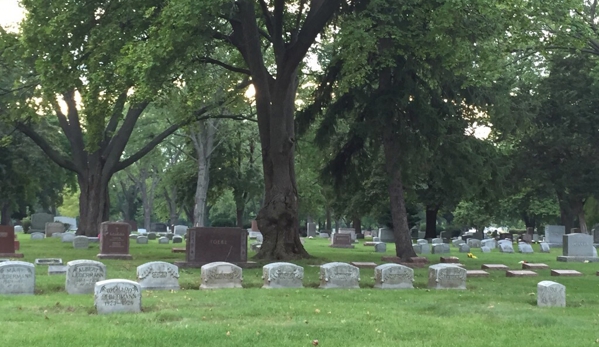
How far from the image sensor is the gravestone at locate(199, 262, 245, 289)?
12.9m

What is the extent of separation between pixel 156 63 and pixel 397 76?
7.59 m

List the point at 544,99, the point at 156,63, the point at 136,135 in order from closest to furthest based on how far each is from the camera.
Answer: the point at 156,63 → the point at 544,99 → the point at 136,135

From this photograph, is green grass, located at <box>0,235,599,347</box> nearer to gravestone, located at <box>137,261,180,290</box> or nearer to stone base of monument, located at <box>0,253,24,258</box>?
gravestone, located at <box>137,261,180,290</box>

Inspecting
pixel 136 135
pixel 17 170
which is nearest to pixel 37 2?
pixel 17 170

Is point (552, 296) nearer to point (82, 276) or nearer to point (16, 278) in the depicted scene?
point (82, 276)

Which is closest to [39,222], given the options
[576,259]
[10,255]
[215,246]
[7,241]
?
[7,241]

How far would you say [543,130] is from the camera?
36.2m

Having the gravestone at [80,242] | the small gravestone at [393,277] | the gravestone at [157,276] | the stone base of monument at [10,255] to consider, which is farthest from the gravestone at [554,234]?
the gravestone at [157,276]

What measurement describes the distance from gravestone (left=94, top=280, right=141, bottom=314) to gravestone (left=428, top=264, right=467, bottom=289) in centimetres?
673

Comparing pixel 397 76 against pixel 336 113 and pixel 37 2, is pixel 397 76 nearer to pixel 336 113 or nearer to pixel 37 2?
pixel 336 113

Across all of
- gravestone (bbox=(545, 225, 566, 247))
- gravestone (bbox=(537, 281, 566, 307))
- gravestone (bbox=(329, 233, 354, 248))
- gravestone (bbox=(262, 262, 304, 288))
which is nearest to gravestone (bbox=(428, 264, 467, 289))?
gravestone (bbox=(537, 281, 566, 307))

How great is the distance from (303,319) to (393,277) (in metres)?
4.99

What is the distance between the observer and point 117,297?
9.39m

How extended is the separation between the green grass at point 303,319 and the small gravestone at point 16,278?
34 cm
